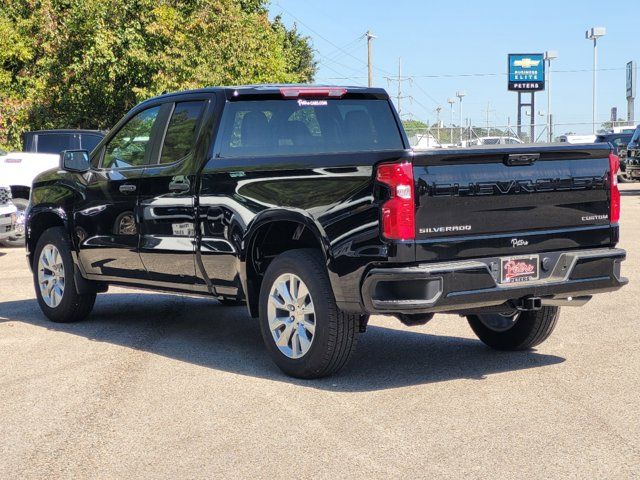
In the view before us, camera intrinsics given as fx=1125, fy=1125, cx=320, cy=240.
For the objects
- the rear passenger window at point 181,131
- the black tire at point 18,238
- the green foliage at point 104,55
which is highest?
the green foliage at point 104,55

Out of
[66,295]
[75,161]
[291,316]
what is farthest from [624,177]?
[291,316]

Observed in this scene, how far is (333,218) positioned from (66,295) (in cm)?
372

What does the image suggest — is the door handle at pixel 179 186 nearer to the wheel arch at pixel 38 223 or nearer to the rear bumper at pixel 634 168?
the wheel arch at pixel 38 223

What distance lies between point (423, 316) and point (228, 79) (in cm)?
2783

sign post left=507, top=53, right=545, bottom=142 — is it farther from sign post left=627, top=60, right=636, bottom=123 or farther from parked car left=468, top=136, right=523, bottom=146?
parked car left=468, top=136, right=523, bottom=146

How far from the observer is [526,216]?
6820 millimetres

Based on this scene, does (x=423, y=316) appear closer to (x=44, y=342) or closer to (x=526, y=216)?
(x=526, y=216)

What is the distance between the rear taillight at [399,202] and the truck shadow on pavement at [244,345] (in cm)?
107

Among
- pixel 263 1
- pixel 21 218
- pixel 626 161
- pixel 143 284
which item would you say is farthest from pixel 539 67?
pixel 143 284

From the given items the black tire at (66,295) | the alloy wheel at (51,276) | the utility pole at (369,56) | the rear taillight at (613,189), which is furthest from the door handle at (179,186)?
the utility pole at (369,56)

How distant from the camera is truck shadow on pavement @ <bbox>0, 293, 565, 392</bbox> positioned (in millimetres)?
7285

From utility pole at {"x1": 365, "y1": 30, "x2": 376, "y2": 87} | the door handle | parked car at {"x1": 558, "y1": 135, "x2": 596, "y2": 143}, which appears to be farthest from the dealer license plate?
utility pole at {"x1": 365, "y1": 30, "x2": 376, "y2": 87}

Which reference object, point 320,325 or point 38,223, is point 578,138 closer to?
point 38,223

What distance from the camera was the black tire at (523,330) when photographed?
7.87 metres
